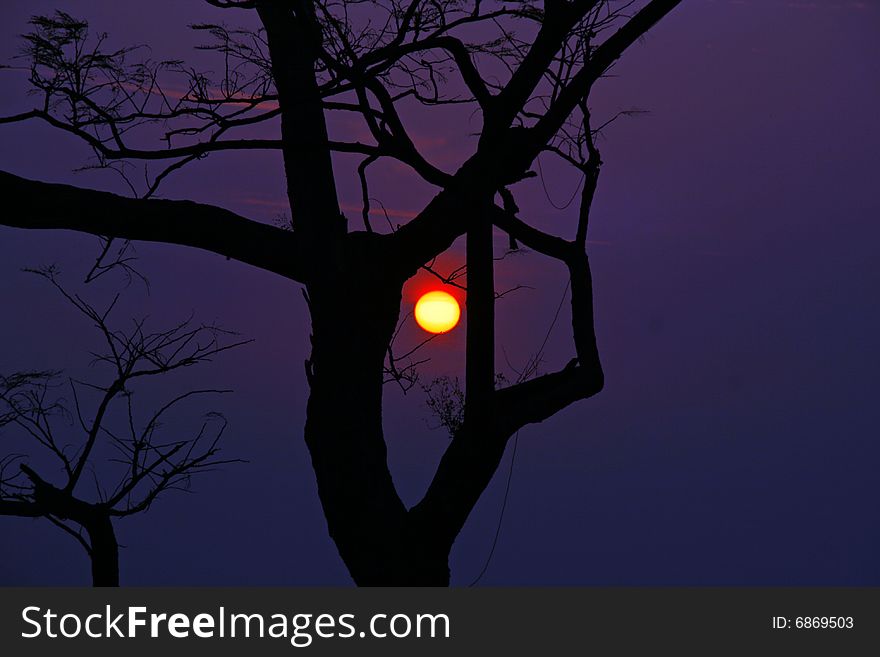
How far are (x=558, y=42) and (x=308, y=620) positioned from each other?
2.85 metres

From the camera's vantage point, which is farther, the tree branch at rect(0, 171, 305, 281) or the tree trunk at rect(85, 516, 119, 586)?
the tree trunk at rect(85, 516, 119, 586)

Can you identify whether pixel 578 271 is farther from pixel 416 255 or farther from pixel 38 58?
pixel 38 58

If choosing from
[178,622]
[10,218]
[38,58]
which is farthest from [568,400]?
[38,58]

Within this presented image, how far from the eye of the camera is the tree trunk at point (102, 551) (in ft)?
16.5

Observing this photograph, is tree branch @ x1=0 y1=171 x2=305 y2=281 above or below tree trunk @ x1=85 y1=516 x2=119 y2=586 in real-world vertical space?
above

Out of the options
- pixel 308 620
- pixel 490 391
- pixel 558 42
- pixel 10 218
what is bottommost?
pixel 308 620

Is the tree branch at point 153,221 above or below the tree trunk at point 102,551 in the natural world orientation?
above

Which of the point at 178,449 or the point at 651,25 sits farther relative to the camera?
the point at 178,449

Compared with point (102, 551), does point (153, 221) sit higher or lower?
higher

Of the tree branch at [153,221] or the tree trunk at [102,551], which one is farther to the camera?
the tree trunk at [102,551]

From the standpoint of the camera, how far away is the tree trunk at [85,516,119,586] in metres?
5.03

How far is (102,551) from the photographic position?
16.6ft

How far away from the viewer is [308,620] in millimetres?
4457

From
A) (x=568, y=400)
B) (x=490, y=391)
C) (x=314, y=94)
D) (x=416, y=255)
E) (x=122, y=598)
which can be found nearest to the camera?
(x=490, y=391)
